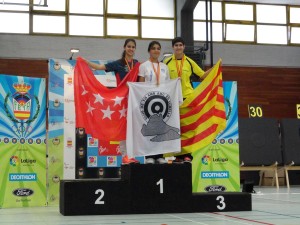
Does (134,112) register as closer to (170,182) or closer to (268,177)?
(170,182)

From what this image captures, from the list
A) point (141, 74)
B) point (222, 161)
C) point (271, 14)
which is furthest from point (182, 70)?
point (271, 14)

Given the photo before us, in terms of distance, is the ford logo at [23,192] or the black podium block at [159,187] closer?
the black podium block at [159,187]

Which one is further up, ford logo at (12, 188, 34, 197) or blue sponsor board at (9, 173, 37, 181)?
blue sponsor board at (9, 173, 37, 181)

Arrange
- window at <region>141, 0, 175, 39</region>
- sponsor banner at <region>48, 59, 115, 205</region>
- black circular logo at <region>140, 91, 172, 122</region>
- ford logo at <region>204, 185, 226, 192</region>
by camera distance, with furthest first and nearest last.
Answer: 1. window at <region>141, 0, 175, 39</region>
2. ford logo at <region>204, 185, 226, 192</region>
3. sponsor banner at <region>48, 59, 115, 205</region>
4. black circular logo at <region>140, 91, 172, 122</region>

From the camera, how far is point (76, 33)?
1831 cm

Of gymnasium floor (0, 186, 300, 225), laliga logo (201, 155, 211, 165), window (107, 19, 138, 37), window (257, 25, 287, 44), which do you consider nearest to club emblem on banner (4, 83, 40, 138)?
gymnasium floor (0, 186, 300, 225)

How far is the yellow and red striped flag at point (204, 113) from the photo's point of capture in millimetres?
6883

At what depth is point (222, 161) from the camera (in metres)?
9.86

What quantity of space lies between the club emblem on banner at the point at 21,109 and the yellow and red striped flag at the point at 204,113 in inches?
103

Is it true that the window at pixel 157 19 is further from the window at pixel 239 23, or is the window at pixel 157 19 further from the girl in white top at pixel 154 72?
the girl in white top at pixel 154 72

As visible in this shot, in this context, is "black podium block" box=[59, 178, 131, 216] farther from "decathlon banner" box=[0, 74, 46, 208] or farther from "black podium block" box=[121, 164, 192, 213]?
"decathlon banner" box=[0, 74, 46, 208]

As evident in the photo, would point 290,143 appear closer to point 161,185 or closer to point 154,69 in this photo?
point 154,69

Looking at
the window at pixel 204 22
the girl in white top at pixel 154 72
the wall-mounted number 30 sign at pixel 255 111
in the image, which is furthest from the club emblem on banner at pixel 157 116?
the window at pixel 204 22

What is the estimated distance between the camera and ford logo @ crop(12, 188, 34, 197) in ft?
26.6
